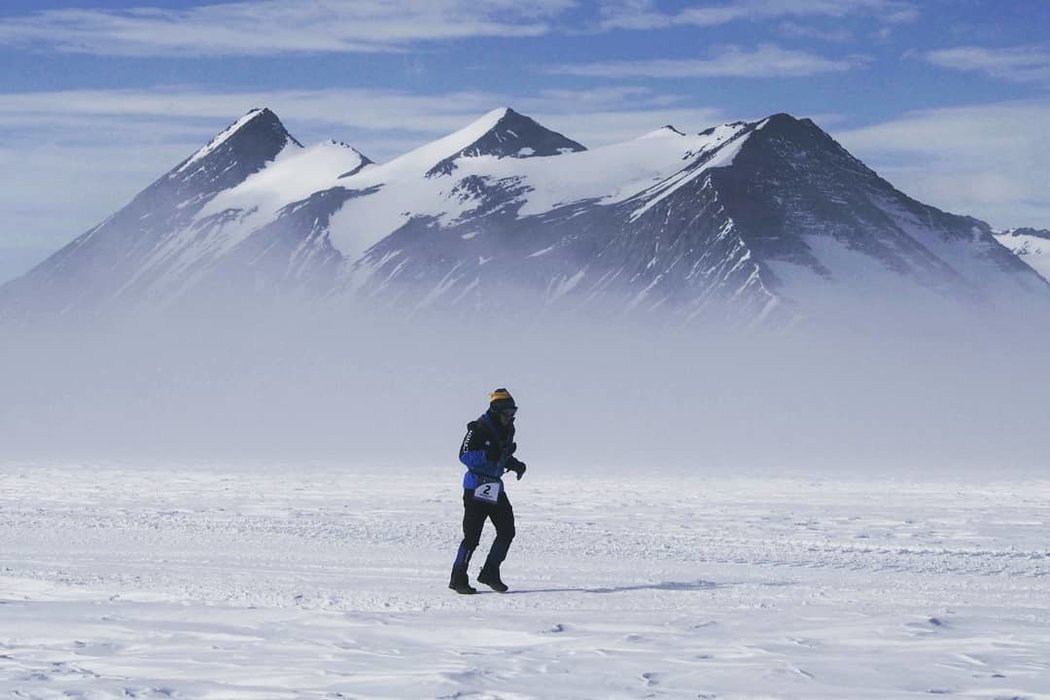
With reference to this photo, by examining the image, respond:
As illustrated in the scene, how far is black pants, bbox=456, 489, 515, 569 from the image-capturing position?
11.7m

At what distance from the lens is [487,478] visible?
38.2ft

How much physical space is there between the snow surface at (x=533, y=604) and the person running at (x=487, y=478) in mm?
285

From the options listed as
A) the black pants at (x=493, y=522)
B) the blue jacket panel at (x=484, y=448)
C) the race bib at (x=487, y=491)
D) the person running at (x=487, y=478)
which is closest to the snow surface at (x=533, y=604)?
the person running at (x=487, y=478)

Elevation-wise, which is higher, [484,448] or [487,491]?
[484,448]

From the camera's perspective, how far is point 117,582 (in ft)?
39.1

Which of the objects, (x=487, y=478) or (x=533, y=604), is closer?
(x=533, y=604)

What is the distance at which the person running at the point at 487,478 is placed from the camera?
11586 mm

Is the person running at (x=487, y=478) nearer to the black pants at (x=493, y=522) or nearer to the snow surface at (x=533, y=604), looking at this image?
the black pants at (x=493, y=522)

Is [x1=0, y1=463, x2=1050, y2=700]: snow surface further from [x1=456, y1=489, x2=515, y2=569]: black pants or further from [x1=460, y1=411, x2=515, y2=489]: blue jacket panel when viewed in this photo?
[x1=460, y1=411, x2=515, y2=489]: blue jacket panel

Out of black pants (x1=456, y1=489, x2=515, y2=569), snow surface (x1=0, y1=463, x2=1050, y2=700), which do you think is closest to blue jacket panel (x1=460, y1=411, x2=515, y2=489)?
black pants (x1=456, y1=489, x2=515, y2=569)

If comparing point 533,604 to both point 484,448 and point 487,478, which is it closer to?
point 487,478

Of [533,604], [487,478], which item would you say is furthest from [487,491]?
[533,604]

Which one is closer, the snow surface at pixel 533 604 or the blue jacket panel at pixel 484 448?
the snow surface at pixel 533 604

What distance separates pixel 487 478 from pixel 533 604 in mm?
1103
